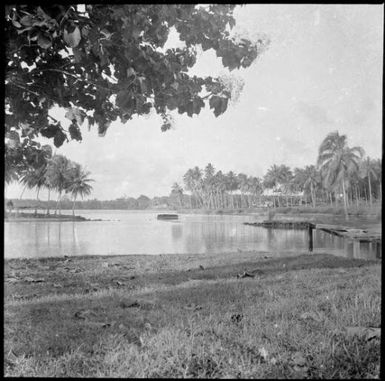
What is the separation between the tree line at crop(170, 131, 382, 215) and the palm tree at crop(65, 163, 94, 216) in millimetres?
1483

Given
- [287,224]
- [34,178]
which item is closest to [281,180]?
[34,178]

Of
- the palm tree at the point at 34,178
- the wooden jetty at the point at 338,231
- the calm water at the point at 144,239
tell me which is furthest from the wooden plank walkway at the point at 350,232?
the palm tree at the point at 34,178

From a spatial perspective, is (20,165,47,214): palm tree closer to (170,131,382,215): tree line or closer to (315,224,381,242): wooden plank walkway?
(170,131,382,215): tree line

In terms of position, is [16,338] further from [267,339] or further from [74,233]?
[74,233]

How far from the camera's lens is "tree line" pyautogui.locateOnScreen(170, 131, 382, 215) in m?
5.42

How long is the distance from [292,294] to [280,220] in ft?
46.9

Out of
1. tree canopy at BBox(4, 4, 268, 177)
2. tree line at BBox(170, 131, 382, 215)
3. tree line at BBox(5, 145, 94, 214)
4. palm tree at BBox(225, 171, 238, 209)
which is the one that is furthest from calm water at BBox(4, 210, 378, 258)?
tree canopy at BBox(4, 4, 268, 177)

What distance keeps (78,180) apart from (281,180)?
6.34 metres

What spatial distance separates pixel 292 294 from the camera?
14.0 feet

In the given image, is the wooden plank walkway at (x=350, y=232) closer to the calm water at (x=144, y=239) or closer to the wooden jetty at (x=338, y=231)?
the wooden jetty at (x=338, y=231)

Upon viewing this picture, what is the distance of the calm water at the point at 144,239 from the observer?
34.1ft

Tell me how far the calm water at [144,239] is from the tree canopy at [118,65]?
5123 mm

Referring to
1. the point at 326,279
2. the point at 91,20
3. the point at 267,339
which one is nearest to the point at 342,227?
the point at 326,279

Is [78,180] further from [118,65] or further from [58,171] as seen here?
[118,65]
